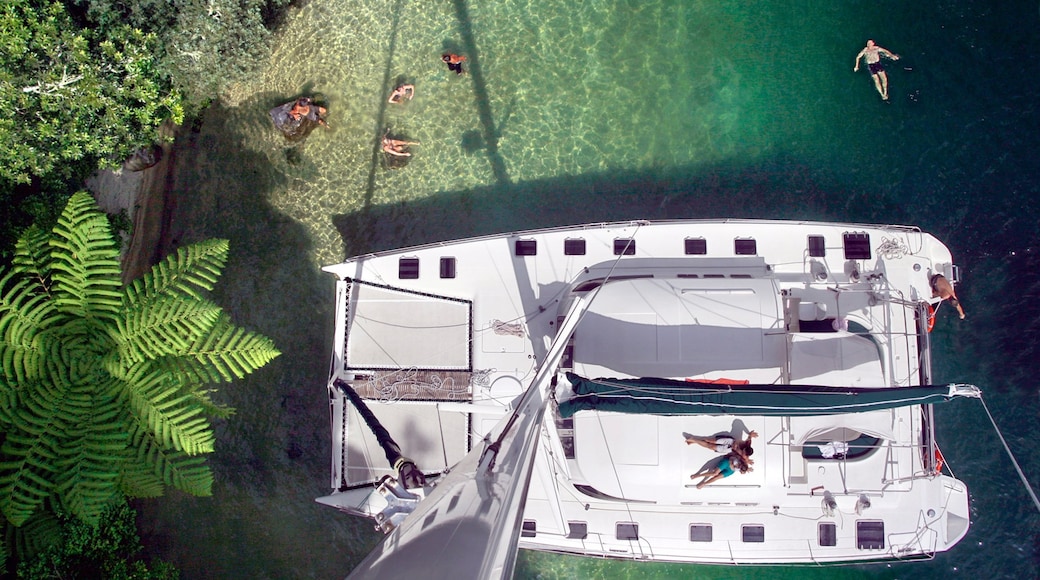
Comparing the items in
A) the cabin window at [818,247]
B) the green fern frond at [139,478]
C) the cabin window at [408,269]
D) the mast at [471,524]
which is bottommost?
the green fern frond at [139,478]

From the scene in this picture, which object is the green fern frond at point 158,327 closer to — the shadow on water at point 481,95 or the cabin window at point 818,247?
the shadow on water at point 481,95

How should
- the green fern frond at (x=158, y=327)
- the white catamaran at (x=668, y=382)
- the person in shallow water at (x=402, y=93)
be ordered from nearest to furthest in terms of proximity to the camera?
the white catamaran at (x=668, y=382) → the green fern frond at (x=158, y=327) → the person in shallow water at (x=402, y=93)

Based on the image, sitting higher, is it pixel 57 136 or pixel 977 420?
pixel 57 136

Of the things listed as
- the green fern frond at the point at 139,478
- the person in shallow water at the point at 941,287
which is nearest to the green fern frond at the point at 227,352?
the green fern frond at the point at 139,478

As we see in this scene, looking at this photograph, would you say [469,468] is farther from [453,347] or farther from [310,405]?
[310,405]

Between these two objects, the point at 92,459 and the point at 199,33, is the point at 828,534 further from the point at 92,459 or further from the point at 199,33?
the point at 199,33

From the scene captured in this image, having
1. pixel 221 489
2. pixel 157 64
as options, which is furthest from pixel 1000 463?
pixel 157 64
